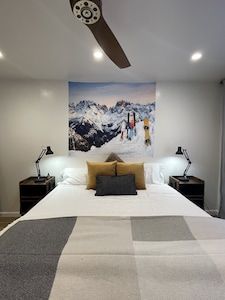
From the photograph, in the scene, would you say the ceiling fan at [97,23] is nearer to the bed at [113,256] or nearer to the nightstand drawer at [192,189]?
the bed at [113,256]

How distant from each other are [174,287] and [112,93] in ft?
9.88

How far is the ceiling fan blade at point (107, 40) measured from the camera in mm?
1442

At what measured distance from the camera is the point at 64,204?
7.33 feet

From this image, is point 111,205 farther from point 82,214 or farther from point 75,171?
point 75,171

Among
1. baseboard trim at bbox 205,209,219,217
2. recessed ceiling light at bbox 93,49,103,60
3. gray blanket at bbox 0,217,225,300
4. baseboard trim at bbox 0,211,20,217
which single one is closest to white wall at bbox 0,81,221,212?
baseboard trim at bbox 0,211,20,217

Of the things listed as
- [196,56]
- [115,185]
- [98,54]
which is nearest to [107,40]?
[98,54]

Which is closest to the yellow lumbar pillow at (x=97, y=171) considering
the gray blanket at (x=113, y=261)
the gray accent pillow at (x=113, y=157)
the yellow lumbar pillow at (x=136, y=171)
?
the yellow lumbar pillow at (x=136, y=171)

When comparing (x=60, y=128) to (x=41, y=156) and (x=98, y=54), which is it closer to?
(x=41, y=156)

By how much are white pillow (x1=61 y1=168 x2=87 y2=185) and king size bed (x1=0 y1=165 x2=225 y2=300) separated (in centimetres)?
118

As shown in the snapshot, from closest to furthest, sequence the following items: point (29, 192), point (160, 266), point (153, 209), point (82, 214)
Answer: point (160, 266) → point (82, 214) → point (153, 209) → point (29, 192)

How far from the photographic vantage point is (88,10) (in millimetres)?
1254

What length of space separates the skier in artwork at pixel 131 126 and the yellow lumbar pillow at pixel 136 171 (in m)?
0.65

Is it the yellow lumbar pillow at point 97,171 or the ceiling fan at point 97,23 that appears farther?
the yellow lumbar pillow at point 97,171

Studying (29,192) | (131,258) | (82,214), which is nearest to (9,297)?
(131,258)
